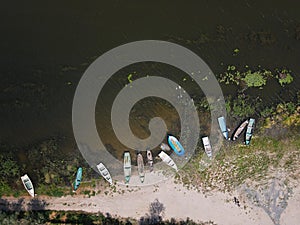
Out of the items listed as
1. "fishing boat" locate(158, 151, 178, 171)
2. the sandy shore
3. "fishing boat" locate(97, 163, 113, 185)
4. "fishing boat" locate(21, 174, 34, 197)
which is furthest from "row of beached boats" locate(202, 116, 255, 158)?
"fishing boat" locate(21, 174, 34, 197)

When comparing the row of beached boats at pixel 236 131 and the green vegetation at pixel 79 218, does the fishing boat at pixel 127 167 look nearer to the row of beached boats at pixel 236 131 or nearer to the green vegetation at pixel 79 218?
the green vegetation at pixel 79 218

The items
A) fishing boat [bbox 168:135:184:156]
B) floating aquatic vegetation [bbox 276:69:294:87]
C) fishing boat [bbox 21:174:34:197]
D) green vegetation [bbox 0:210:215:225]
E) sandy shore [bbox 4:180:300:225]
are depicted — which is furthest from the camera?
floating aquatic vegetation [bbox 276:69:294:87]

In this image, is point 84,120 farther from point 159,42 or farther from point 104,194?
point 159,42

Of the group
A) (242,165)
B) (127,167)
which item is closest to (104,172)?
(127,167)

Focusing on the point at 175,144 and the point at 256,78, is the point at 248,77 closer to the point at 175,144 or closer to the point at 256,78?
the point at 256,78

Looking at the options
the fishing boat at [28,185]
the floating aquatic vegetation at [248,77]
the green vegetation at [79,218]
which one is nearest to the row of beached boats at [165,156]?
the fishing boat at [28,185]

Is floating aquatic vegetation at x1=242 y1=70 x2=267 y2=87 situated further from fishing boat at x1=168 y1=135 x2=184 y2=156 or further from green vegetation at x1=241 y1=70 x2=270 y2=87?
fishing boat at x1=168 y1=135 x2=184 y2=156
